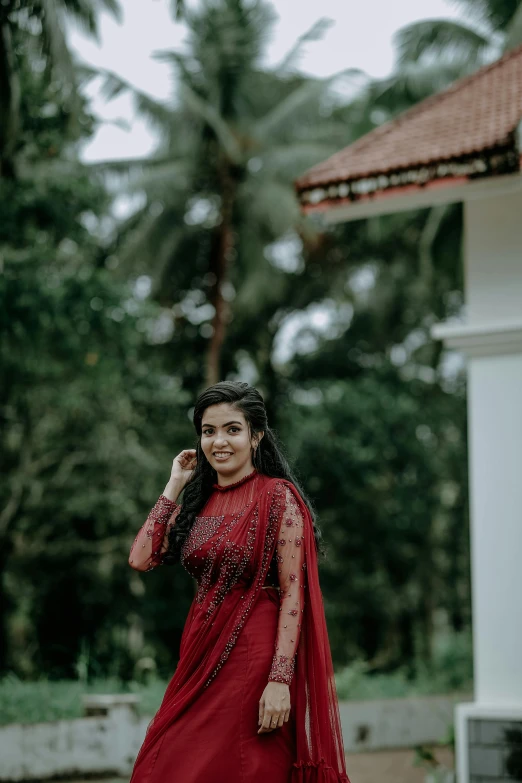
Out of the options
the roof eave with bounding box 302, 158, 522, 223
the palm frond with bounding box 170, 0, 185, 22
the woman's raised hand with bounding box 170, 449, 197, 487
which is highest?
the palm frond with bounding box 170, 0, 185, 22

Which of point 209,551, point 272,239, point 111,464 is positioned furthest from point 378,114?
point 209,551

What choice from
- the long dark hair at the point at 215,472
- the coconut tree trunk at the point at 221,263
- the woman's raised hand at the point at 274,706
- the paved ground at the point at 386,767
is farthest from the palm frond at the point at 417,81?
the woman's raised hand at the point at 274,706

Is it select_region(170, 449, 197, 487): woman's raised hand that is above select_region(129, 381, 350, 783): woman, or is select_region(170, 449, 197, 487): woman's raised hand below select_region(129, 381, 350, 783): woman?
above

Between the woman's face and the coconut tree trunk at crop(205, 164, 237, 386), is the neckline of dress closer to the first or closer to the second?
the woman's face

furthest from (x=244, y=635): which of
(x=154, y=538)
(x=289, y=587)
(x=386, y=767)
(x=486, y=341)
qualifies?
(x=386, y=767)

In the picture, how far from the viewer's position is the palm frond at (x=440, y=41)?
50.5 ft

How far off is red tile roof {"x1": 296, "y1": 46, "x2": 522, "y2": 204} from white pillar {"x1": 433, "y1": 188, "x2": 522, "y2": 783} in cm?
46

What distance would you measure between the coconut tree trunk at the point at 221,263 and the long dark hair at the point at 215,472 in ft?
44.8

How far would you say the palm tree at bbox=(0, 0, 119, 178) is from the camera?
8.84 m

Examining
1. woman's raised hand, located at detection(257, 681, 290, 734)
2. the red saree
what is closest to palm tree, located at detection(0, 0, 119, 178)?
the red saree

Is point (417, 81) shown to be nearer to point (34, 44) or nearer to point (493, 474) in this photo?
point (34, 44)

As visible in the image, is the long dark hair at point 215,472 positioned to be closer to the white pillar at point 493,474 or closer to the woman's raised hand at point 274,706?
the woman's raised hand at point 274,706

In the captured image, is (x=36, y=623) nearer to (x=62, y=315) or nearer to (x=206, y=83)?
(x=62, y=315)

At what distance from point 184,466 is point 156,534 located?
0.29 m
